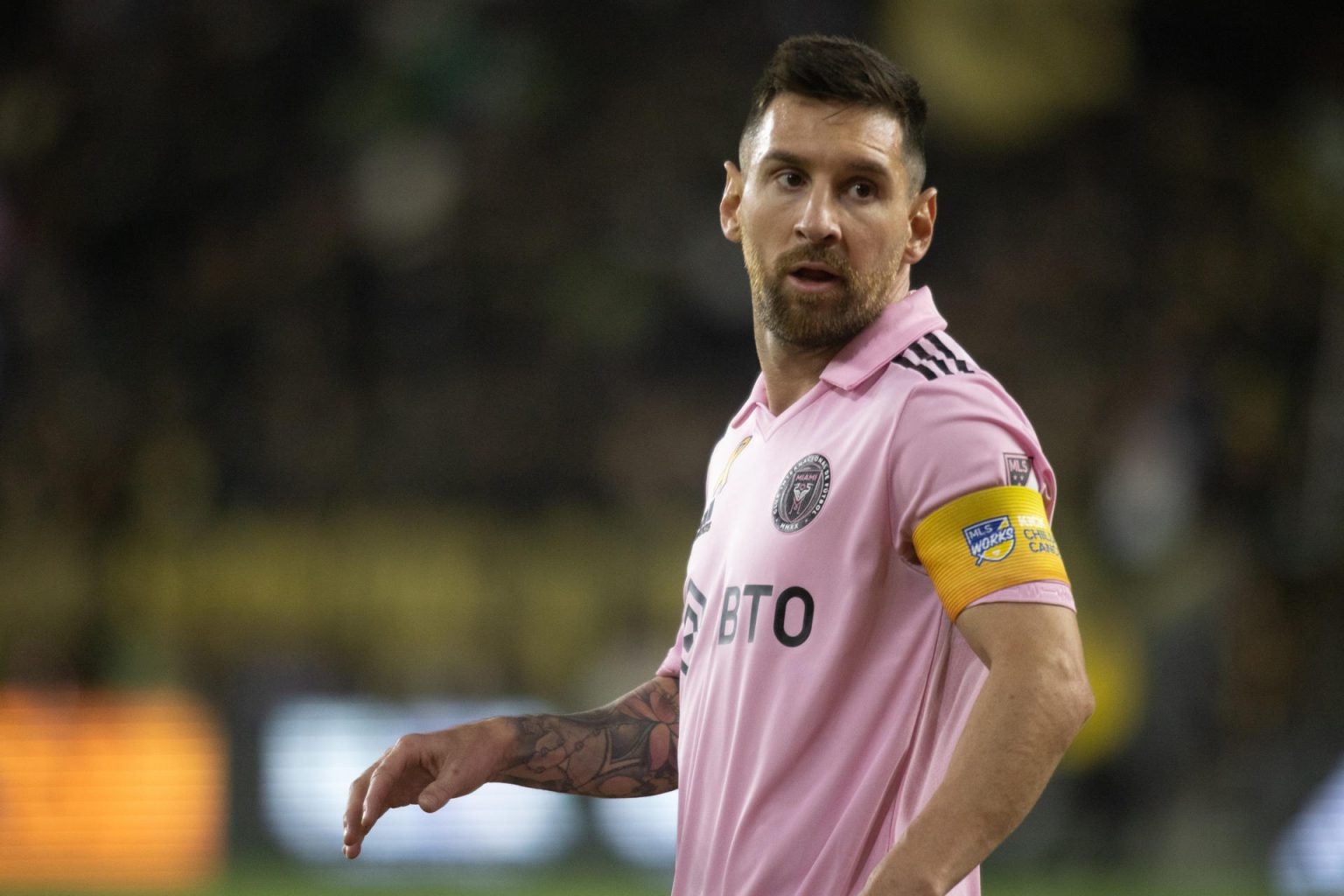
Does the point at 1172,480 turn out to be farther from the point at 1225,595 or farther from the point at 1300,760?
the point at 1300,760

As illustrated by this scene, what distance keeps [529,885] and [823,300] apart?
752 centimetres

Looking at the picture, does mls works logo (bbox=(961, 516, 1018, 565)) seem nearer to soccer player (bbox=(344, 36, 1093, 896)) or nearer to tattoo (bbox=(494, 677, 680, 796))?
soccer player (bbox=(344, 36, 1093, 896))

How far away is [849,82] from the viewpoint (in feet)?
7.90

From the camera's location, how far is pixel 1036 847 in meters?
10.2

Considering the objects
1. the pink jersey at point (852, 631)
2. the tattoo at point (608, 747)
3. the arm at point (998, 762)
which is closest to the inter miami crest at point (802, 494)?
the pink jersey at point (852, 631)

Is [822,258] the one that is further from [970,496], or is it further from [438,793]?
[438,793]

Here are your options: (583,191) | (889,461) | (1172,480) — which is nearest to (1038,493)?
(889,461)

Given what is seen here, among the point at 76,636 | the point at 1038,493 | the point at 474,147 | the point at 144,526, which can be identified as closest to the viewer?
the point at 1038,493

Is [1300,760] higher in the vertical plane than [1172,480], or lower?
lower

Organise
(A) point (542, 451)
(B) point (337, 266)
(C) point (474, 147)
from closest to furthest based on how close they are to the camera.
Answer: (A) point (542, 451) < (B) point (337, 266) < (C) point (474, 147)

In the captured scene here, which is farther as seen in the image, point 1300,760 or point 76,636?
point 76,636

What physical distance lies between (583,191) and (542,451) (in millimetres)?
3473

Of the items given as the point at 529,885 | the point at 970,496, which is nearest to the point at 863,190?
the point at 970,496

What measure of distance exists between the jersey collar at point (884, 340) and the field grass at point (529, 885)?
274 inches
